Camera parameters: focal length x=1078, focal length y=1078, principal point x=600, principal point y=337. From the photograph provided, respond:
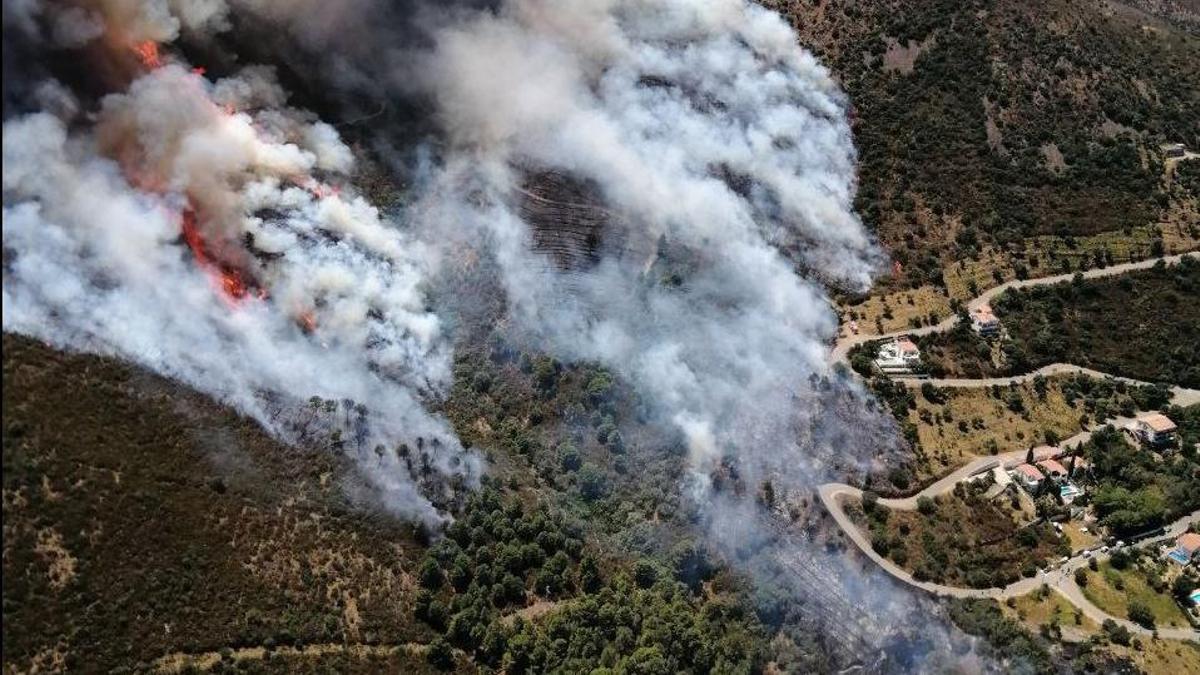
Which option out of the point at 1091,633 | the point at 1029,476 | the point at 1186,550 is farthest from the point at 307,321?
the point at 1186,550

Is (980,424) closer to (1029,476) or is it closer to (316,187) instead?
(1029,476)

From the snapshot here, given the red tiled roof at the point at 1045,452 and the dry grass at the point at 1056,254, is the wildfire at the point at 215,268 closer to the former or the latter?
the dry grass at the point at 1056,254

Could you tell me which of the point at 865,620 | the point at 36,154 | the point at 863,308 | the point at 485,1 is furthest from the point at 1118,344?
the point at 36,154

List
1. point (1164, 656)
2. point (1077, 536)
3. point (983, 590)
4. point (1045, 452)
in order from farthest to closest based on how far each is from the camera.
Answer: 1. point (1045, 452)
2. point (1077, 536)
3. point (983, 590)
4. point (1164, 656)

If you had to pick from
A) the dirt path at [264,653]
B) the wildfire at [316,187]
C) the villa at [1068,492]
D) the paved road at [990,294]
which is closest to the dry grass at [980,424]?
the villa at [1068,492]

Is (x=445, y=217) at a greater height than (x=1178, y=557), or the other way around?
(x=1178, y=557)

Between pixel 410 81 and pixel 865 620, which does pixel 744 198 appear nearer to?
pixel 410 81
